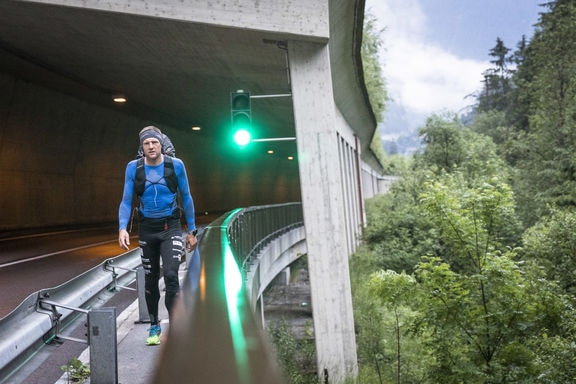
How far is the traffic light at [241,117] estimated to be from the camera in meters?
10.5

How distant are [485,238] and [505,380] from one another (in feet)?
10.5

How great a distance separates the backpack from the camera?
4.61m

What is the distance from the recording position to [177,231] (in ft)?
15.8

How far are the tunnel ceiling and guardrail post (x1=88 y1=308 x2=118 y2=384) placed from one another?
7341 millimetres

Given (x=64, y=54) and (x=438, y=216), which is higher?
(x=64, y=54)

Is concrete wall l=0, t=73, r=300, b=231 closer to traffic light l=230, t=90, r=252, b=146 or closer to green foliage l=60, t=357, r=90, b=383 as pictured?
traffic light l=230, t=90, r=252, b=146

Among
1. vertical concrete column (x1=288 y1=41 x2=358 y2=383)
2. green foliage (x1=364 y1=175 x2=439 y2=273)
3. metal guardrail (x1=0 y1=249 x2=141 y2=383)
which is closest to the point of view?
metal guardrail (x1=0 y1=249 x2=141 y2=383)

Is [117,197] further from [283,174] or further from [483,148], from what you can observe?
[483,148]

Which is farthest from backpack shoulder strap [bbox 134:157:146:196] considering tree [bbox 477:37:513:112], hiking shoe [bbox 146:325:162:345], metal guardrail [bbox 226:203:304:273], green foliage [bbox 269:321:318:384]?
tree [bbox 477:37:513:112]

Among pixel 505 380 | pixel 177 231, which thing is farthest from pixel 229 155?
pixel 177 231

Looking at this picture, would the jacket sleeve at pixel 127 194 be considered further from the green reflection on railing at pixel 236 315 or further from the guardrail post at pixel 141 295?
the green reflection on railing at pixel 236 315

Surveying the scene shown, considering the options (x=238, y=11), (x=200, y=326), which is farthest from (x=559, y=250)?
(x=200, y=326)

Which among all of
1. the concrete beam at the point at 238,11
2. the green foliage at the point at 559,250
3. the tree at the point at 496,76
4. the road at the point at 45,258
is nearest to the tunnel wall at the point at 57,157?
the road at the point at 45,258

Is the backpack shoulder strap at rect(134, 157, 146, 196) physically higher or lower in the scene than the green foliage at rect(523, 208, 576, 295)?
higher
